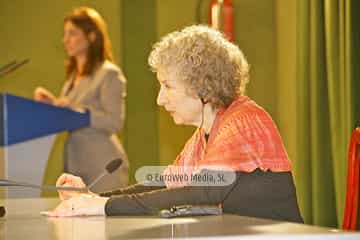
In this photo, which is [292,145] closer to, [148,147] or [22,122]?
[148,147]

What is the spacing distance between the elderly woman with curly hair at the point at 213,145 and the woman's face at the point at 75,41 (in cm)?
173

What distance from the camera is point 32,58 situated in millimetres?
4297

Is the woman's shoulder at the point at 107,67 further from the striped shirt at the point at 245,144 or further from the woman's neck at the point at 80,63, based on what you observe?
the striped shirt at the point at 245,144

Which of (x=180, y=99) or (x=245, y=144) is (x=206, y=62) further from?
(x=245, y=144)

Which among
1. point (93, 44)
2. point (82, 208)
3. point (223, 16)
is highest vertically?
point (223, 16)

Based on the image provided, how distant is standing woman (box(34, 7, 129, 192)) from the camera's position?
Result: 3514 mm

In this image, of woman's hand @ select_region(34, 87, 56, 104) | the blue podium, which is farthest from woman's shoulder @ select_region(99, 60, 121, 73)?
the blue podium

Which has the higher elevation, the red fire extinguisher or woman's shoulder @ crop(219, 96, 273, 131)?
the red fire extinguisher

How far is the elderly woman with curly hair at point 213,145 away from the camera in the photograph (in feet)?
5.47

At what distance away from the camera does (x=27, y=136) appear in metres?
2.91

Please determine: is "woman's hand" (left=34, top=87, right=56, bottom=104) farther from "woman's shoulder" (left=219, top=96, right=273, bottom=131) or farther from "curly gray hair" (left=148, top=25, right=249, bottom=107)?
"woman's shoulder" (left=219, top=96, right=273, bottom=131)

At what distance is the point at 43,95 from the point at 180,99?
222cm

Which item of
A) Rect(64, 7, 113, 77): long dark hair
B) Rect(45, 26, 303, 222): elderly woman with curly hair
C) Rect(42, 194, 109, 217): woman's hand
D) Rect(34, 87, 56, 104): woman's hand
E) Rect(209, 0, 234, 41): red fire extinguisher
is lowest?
Rect(42, 194, 109, 217): woman's hand

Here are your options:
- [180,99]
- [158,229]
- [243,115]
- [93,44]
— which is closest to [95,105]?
[93,44]
